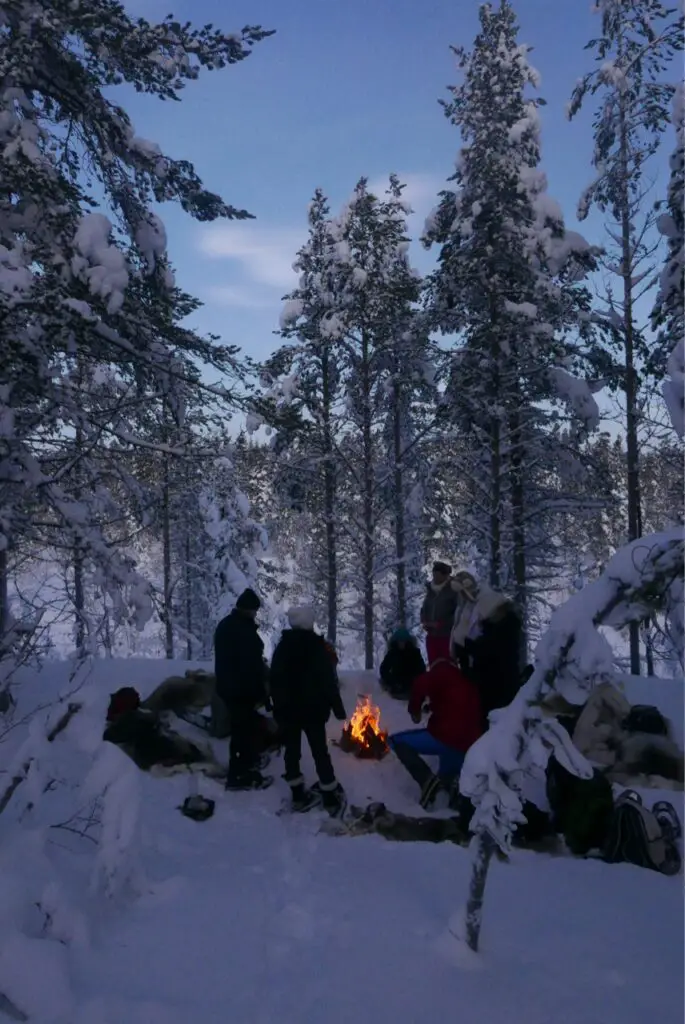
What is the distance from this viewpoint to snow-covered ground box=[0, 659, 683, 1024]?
346 centimetres

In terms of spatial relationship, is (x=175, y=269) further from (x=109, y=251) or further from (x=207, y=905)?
(x=207, y=905)

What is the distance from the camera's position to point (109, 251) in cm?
672

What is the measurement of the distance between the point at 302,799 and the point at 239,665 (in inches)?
59.7

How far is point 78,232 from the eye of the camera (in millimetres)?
6719

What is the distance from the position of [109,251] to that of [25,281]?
2.76 feet

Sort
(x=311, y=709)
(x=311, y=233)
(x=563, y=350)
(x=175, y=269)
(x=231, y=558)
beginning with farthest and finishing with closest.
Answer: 1. (x=231, y=558)
2. (x=311, y=233)
3. (x=563, y=350)
4. (x=175, y=269)
5. (x=311, y=709)

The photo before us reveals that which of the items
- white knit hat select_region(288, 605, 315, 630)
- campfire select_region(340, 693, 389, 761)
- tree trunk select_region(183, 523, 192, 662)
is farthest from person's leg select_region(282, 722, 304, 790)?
tree trunk select_region(183, 523, 192, 662)

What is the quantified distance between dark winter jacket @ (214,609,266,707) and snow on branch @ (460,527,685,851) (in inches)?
166

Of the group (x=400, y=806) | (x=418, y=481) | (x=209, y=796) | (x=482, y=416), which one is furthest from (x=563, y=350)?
(x=209, y=796)

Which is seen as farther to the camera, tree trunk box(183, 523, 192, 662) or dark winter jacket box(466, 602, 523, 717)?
tree trunk box(183, 523, 192, 662)

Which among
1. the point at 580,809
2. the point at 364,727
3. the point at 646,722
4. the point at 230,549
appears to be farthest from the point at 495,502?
the point at 230,549

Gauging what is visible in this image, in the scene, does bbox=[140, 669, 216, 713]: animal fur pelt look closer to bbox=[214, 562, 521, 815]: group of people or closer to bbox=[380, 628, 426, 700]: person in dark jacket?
bbox=[214, 562, 521, 815]: group of people

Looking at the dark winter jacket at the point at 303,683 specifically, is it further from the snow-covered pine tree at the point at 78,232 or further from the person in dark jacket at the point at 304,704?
the snow-covered pine tree at the point at 78,232

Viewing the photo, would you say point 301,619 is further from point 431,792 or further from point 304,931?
point 304,931
